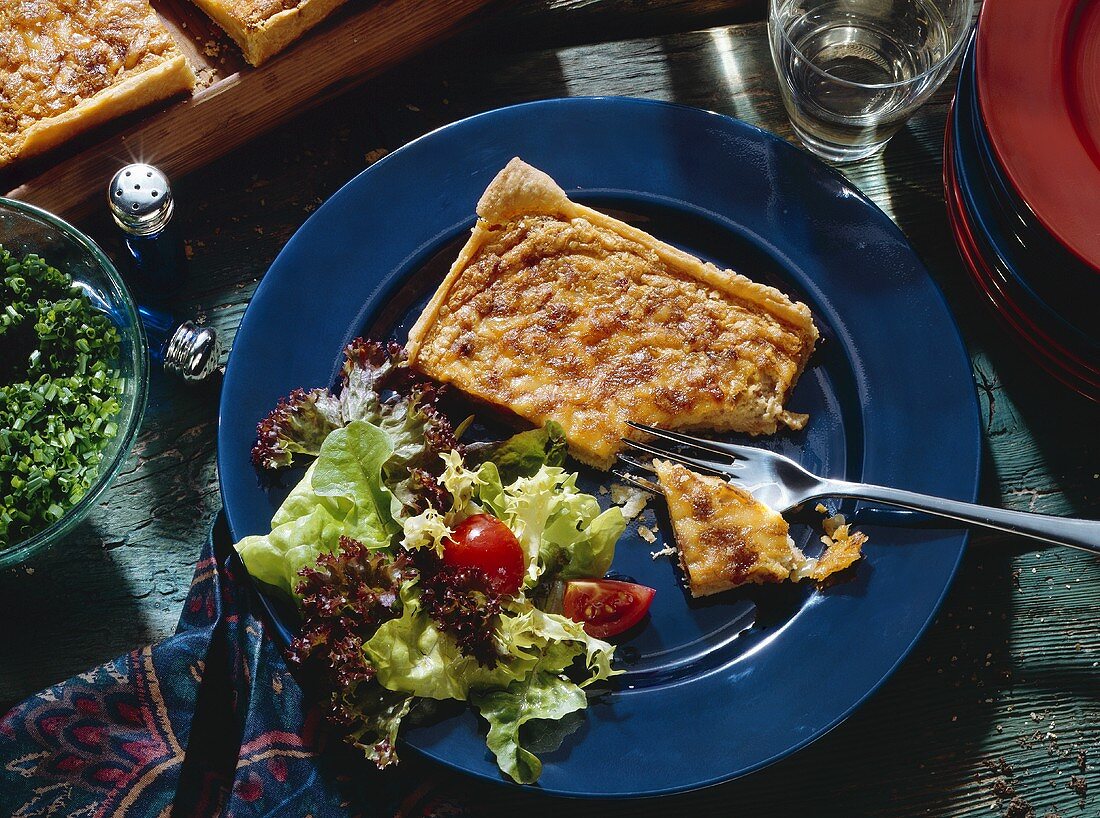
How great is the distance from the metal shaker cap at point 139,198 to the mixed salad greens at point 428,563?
2.45 ft

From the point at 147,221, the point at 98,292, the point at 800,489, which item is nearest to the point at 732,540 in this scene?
the point at 800,489

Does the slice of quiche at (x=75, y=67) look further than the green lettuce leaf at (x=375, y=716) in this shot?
Yes

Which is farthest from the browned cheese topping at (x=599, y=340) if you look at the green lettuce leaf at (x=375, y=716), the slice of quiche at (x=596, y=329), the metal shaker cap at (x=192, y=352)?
the green lettuce leaf at (x=375, y=716)

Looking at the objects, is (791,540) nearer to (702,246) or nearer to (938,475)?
(938,475)

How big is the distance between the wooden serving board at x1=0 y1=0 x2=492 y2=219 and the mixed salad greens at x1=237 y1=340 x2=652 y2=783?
3.61 feet

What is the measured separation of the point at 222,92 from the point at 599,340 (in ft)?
5.32

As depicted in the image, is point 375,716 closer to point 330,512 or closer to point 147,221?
point 330,512

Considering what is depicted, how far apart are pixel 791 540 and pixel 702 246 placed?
45.1 inches

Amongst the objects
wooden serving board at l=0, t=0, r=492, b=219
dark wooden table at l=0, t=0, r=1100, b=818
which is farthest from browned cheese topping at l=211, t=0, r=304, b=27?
dark wooden table at l=0, t=0, r=1100, b=818

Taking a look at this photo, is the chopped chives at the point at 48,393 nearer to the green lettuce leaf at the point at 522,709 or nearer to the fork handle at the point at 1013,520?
the green lettuce leaf at the point at 522,709

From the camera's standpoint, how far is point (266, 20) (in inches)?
152

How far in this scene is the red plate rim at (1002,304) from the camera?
3635 millimetres

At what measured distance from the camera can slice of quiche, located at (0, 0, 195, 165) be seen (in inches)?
150

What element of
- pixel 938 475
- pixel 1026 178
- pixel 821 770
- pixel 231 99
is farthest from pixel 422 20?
pixel 821 770
